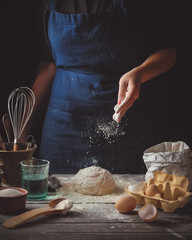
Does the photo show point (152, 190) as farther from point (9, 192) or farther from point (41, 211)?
point (9, 192)

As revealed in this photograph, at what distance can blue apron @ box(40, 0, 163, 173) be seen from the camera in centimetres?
189

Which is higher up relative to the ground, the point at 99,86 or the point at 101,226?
the point at 99,86

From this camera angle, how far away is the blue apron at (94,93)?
74.4 inches

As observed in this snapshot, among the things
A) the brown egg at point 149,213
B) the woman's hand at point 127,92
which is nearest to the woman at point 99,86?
the woman's hand at point 127,92

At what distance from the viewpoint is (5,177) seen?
133cm

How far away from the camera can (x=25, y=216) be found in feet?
3.40

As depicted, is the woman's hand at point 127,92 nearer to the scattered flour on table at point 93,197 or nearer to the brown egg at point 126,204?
the scattered flour on table at point 93,197

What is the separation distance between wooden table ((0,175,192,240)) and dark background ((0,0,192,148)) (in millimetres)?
1047

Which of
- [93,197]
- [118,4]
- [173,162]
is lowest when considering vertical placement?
[93,197]

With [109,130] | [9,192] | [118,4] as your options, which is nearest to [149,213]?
[9,192]

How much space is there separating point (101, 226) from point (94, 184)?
1.12 feet

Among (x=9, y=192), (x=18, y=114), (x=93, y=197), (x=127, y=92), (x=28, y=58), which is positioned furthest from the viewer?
(x=28, y=58)

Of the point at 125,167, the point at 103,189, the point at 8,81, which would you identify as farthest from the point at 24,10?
the point at 103,189

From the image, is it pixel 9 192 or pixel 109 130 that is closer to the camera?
pixel 9 192
